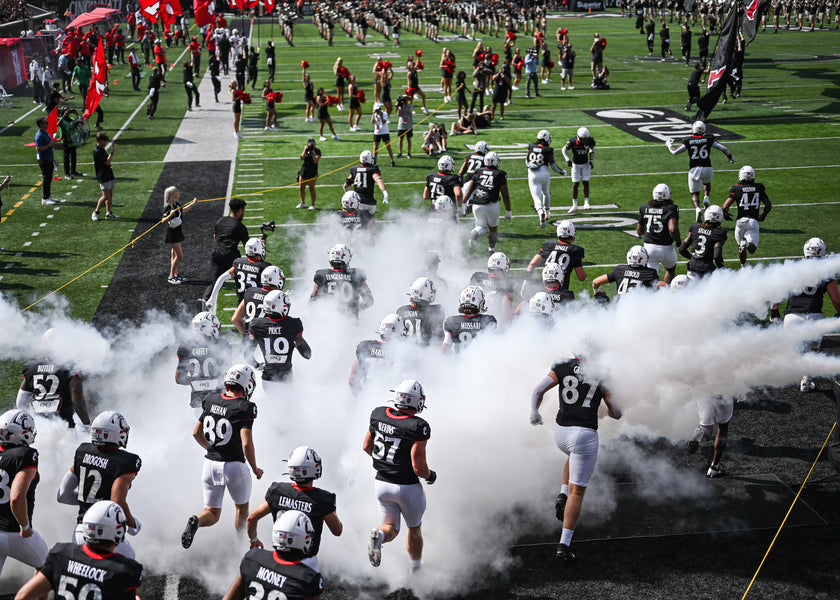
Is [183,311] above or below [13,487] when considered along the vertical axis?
below

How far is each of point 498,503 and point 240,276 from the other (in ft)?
15.6

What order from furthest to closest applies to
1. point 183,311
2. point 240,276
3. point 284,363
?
point 183,311 → point 240,276 → point 284,363

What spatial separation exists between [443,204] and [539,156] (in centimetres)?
299

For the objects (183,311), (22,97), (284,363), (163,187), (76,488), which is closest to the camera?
(76,488)

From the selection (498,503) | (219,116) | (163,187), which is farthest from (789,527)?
(219,116)

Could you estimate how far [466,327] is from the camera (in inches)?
359

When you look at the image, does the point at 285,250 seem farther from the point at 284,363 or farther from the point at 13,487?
the point at 13,487

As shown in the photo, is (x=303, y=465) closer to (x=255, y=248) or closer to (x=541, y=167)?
(x=255, y=248)

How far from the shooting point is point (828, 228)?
54.2ft

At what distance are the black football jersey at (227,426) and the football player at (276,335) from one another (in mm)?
1703

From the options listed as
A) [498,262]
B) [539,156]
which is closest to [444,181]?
[539,156]

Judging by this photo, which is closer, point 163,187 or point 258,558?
point 258,558

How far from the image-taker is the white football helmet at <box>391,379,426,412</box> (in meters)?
7.23

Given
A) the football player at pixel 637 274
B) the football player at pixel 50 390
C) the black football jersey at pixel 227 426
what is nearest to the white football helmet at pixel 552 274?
the football player at pixel 637 274
